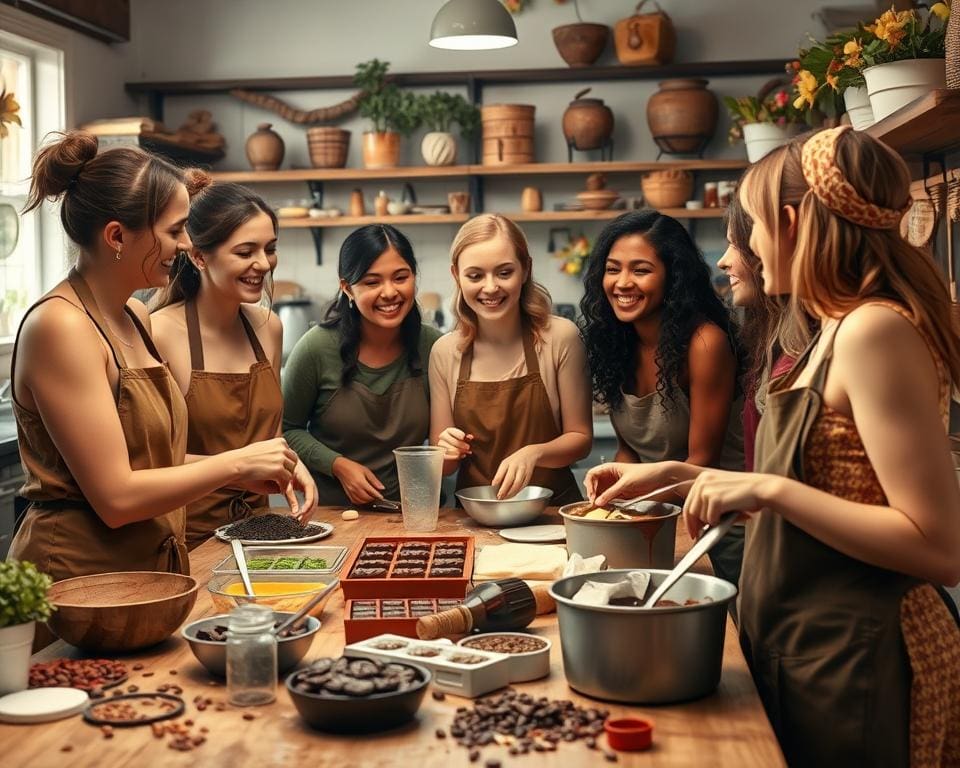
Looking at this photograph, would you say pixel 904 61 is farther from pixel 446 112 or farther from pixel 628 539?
pixel 446 112

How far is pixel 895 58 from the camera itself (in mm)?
2799

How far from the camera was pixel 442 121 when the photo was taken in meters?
5.93

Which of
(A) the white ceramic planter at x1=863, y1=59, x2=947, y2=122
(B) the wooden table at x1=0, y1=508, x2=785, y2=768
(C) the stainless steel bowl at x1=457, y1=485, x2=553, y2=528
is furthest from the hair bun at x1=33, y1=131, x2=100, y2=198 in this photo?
(A) the white ceramic planter at x1=863, y1=59, x2=947, y2=122

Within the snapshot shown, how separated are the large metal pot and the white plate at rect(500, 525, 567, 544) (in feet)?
1.04

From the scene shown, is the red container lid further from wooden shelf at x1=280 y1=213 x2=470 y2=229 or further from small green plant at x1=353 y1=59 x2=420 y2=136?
small green plant at x1=353 y1=59 x2=420 y2=136

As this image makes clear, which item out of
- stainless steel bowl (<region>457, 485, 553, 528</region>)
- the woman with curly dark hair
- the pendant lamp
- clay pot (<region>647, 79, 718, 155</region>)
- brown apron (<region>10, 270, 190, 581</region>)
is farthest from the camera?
clay pot (<region>647, 79, 718, 155</region>)

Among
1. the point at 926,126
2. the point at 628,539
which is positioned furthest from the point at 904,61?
the point at 628,539

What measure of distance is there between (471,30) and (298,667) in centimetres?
369

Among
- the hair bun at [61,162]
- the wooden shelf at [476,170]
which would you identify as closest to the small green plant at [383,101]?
the wooden shelf at [476,170]

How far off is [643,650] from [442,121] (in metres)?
4.76

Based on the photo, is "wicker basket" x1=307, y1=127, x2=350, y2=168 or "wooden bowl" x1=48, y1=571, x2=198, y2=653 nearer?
"wooden bowl" x1=48, y1=571, x2=198, y2=653

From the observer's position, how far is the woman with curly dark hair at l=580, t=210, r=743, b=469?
9.18 ft

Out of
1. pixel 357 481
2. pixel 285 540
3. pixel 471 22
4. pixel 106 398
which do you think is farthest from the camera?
pixel 471 22

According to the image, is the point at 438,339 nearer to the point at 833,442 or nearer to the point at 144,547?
the point at 144,547
